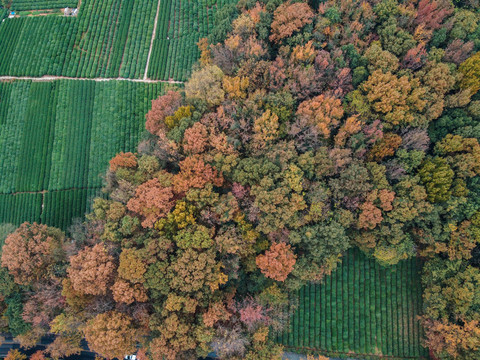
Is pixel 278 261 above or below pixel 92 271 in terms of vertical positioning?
above

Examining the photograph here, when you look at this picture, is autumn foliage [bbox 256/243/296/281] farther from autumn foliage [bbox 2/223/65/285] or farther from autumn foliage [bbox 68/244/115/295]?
autumn foliage [bbox 2/223/65/285]

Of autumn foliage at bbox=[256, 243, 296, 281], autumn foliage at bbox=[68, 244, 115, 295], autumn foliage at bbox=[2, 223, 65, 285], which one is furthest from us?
autumn foliage at bbox=[2, 223, 65, 285]

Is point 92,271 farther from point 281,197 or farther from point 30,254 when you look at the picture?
point 281,197

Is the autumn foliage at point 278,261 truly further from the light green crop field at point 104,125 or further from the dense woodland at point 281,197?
the light green crop field at point 104,125

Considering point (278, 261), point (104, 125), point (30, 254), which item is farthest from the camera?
point (104, 125)

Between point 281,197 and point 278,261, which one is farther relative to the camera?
point 278,261

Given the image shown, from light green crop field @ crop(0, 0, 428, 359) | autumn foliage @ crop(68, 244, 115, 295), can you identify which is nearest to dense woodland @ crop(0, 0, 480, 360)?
autumn foliage @ crop(68, 244, 115, 295)

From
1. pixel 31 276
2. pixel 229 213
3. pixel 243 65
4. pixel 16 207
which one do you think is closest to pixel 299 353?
pixel 229 213

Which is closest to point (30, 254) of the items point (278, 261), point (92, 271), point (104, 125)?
point (92, 271)

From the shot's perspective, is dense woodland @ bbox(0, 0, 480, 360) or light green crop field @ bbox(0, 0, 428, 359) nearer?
dense woodland @ bbox(0, 0, 480, 360)
